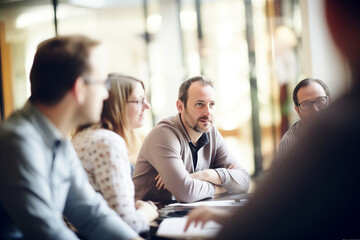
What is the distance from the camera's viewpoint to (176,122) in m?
2.51

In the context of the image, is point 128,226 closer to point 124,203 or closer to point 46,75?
point 124,203

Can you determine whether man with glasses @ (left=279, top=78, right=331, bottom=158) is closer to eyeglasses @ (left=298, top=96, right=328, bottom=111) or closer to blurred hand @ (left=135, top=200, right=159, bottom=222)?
eyeglasses @ (left=298, top=96, right=328, bottom=111)

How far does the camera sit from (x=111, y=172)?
4.99 feet

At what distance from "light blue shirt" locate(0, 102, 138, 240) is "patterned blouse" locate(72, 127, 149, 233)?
101 millimetres

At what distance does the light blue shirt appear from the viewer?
111 centimetres

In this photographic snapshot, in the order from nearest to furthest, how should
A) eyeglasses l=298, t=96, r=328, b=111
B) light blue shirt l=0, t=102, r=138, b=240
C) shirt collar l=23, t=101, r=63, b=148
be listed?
light blue shirt l=0, t=102, r=138, b=240 → shirt collar l=23, t=101, r=63, b=148 → eyeglasses l=298, t=96, r=328, b=111

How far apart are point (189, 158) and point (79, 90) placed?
125 cm

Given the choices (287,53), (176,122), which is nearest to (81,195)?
(176,122)

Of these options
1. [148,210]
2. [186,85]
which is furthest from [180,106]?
[148,210]

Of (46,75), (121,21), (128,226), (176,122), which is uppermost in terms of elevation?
(121,21)

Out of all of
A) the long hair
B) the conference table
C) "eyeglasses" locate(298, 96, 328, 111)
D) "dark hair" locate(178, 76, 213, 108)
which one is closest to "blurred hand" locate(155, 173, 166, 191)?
the conference table

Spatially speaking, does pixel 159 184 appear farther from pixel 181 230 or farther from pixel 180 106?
pixel 181 230

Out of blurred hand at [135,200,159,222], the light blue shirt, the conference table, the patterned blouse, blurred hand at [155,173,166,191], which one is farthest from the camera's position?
blurred hand at [155,173,166,191]

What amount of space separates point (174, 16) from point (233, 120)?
1930 millimetres
